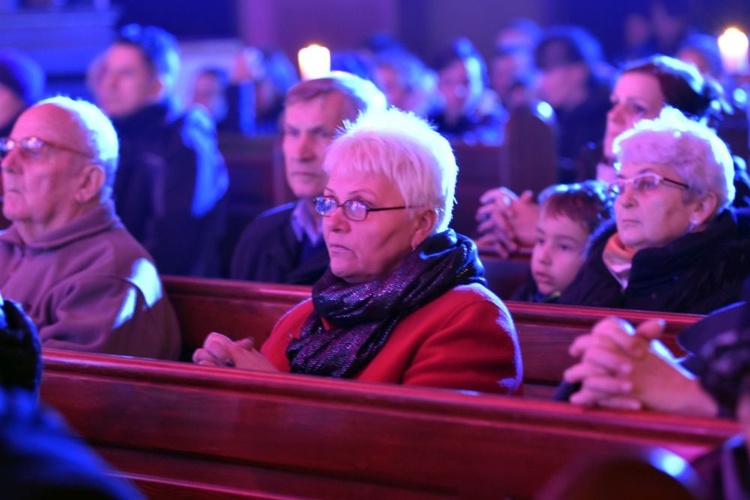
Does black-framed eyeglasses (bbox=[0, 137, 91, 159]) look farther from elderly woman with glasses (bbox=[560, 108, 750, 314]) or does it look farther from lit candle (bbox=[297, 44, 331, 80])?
elderly woman with glasses (bbox=[560, 108, 750, 314])

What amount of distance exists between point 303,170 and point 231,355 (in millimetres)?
1360

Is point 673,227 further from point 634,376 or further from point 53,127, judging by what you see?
point 53,127

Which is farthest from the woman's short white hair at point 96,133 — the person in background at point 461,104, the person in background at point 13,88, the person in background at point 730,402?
the person in background at point 461,104

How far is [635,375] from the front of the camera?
2.26m

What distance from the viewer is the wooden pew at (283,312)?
318cm

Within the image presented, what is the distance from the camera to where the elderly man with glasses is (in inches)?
137

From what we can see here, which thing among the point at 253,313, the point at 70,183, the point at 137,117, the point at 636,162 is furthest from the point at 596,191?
the point at 137,117

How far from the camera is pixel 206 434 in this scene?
2.58m

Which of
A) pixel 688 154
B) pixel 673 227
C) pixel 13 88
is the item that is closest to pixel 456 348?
pixel 673 227

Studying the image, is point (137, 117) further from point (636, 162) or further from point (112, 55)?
point (636, 162)

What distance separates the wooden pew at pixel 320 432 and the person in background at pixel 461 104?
194 inches

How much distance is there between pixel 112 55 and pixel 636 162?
11.0 ft

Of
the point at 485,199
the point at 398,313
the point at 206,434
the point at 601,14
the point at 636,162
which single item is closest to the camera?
the point at 206,434

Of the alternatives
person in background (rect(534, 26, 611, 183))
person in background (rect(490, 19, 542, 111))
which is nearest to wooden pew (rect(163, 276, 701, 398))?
person in background (rect(534, 26, 611, 183))
